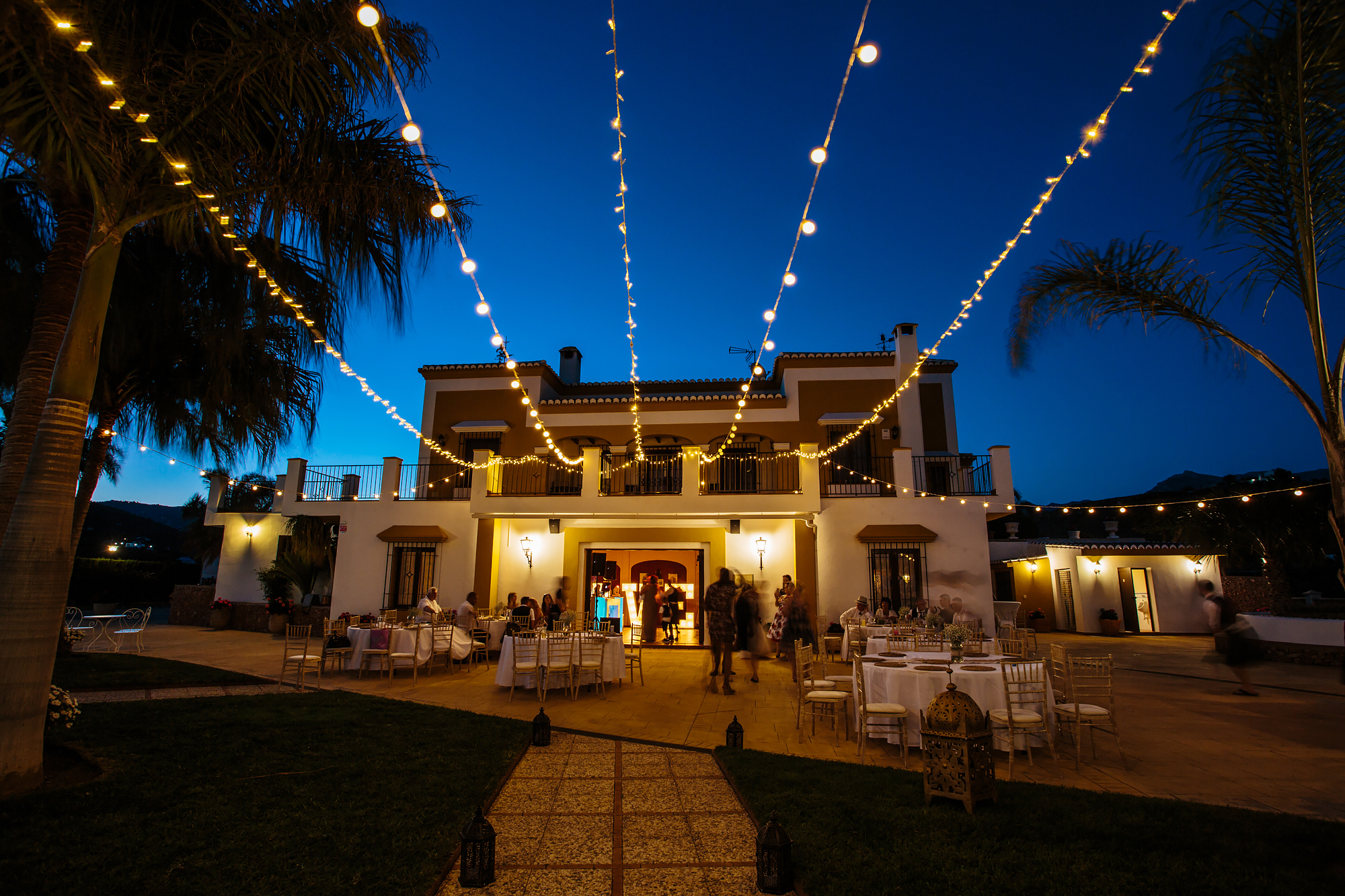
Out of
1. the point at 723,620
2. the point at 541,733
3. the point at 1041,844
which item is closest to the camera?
the point at 1041,844

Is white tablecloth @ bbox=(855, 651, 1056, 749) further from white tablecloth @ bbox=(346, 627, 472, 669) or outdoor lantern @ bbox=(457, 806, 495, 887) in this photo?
white tablecloth @ bbox=(346, 627, 472, 669)

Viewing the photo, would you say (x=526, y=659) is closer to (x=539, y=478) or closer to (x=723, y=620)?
(x=723, y=620)

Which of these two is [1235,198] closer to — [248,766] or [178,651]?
[248,766]

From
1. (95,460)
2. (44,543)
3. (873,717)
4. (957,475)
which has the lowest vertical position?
(873,717)

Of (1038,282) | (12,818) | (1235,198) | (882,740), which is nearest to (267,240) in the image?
(12,818)

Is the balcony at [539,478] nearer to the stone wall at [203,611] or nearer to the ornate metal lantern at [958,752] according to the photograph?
the stone wall at [203,611]

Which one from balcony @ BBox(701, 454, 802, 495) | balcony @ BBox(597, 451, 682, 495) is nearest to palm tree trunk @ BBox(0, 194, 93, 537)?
balcony @ BBox(701, 454, 802, 495)

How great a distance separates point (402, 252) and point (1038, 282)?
14.0 feet

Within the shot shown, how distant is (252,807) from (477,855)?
1.64m

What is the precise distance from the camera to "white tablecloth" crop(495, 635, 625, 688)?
7.80 metres

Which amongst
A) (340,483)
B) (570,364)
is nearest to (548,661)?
(340,483)

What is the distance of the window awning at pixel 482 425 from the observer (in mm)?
15711

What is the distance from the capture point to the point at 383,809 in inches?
144

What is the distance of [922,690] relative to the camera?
525 centimetres
